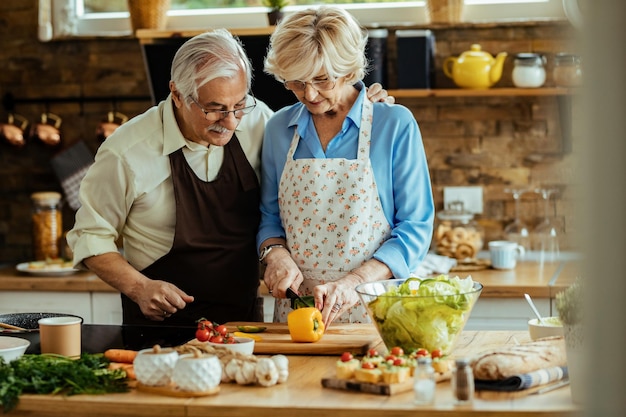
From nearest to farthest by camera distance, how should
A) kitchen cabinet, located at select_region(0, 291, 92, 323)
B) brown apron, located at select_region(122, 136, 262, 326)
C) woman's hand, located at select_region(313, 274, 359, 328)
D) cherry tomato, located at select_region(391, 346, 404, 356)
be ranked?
cherry tomato, located at select_region(391, 346, 404, 356) < woman's hand, located at select_region(313, 274, 359, 328) < brown apron, located at select_region(122, 136, 262, 326) < kitchen cabinet, located at select_region(0, 291, 92, 323)

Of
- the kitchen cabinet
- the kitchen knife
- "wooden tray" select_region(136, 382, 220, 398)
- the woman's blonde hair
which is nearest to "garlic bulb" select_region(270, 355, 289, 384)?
"wooden tray" select_region(136, 382, 220, 398)

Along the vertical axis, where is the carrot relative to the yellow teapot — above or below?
below

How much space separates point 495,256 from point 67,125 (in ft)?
7.06

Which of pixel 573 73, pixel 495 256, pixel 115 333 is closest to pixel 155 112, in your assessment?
pixel 115 333

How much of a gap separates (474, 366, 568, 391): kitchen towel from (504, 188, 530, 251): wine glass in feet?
7.00

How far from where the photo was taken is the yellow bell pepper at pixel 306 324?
1979 mm

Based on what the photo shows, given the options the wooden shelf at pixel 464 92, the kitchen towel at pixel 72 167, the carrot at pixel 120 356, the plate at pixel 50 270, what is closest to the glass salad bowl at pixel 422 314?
the carrot at pixel 120 356

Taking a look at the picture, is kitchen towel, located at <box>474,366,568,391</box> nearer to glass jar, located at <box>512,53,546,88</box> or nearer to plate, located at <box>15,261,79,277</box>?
glass jar, located at <box>512,53,546,88</box>

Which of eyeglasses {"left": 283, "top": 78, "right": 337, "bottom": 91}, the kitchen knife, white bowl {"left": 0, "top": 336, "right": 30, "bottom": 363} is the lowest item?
white bowl {"left": 0, "top": 336, "right": 30, "bottom": 363}

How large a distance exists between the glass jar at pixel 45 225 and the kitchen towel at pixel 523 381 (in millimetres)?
2797

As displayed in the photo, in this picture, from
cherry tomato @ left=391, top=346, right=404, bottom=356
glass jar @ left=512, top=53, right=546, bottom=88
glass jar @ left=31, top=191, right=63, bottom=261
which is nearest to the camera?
cherry tomato @ left=391, top=346, right=404, bottom=356

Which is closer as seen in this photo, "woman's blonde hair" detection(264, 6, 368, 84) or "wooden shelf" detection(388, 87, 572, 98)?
"woman's blonde hair" detection(264, 6, 368, 84)

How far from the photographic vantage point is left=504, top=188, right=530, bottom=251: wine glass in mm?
3717

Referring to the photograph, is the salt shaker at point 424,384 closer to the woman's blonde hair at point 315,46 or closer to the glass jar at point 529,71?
the woman's blonde hair at point 315,46
